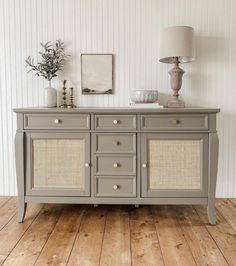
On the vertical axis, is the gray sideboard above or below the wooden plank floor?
above

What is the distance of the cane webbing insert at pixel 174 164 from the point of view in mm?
2219

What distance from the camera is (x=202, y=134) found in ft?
7.19

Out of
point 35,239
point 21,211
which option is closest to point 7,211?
point 21,211

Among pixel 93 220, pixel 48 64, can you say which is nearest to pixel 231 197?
pixel 93 220

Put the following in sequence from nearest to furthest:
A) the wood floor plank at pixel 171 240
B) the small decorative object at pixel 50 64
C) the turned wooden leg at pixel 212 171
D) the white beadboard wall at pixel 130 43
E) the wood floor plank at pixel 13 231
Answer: the wood floor plank at pixel 171 240, the wood floor plank at pixel 13 231, the turned wooden leg at pixel 212 171, the small decorative object at pixel 50 64, the white beadboard wall at pixel 130 43

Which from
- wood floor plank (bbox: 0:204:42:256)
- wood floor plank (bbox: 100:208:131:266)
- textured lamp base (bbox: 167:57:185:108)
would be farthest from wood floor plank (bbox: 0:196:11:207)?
textured lamp base (bbox: 167:57:185:108)

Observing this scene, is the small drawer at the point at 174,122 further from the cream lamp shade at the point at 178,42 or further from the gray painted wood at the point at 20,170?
the gray painted wood at the point at 20,170

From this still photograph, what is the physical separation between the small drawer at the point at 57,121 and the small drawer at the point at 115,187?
1.40 ft

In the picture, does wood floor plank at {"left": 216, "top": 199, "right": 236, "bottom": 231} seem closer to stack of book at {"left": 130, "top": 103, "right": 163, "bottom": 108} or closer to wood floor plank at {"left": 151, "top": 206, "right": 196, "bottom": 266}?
wood floor plank at {"left": 151, "top": 206, "right": 196, "bottom": 266}

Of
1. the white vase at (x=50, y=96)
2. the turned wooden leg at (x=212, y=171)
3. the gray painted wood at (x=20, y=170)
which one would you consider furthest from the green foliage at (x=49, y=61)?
the turned wooden leg at (x=212, y=171)

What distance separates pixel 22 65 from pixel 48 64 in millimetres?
307

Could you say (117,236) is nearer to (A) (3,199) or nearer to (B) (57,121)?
(B) (57,121)

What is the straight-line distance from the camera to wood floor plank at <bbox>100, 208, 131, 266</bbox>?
1734 millimetres

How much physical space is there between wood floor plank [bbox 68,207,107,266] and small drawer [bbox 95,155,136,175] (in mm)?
394
